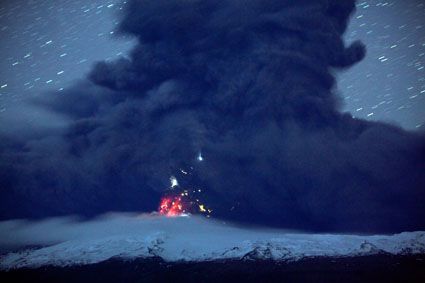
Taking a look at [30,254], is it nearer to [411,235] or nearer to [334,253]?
[334,253]

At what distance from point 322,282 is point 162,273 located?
118 feet

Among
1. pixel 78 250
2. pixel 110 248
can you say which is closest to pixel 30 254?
pixel 78 250

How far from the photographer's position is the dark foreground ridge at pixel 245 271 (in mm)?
68250

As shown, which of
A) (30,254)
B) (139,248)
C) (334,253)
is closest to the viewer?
(334,253)

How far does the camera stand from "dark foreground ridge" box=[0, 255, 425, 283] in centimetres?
6825

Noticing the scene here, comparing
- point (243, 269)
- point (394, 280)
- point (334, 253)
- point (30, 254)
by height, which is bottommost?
point (30, 254)

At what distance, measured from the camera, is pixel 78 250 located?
118m

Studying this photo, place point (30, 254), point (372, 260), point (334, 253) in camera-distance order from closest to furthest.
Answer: point (372, 260), point (334, 253), point (30, 254)

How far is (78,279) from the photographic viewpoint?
269ft

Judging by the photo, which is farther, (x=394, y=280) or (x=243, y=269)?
(x=243, y=269)

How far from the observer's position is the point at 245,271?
77.7 meters

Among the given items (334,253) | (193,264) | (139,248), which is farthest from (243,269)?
(139,248)

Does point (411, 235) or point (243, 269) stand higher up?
point (243, 269)

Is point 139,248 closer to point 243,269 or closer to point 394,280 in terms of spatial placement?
point 243,269
